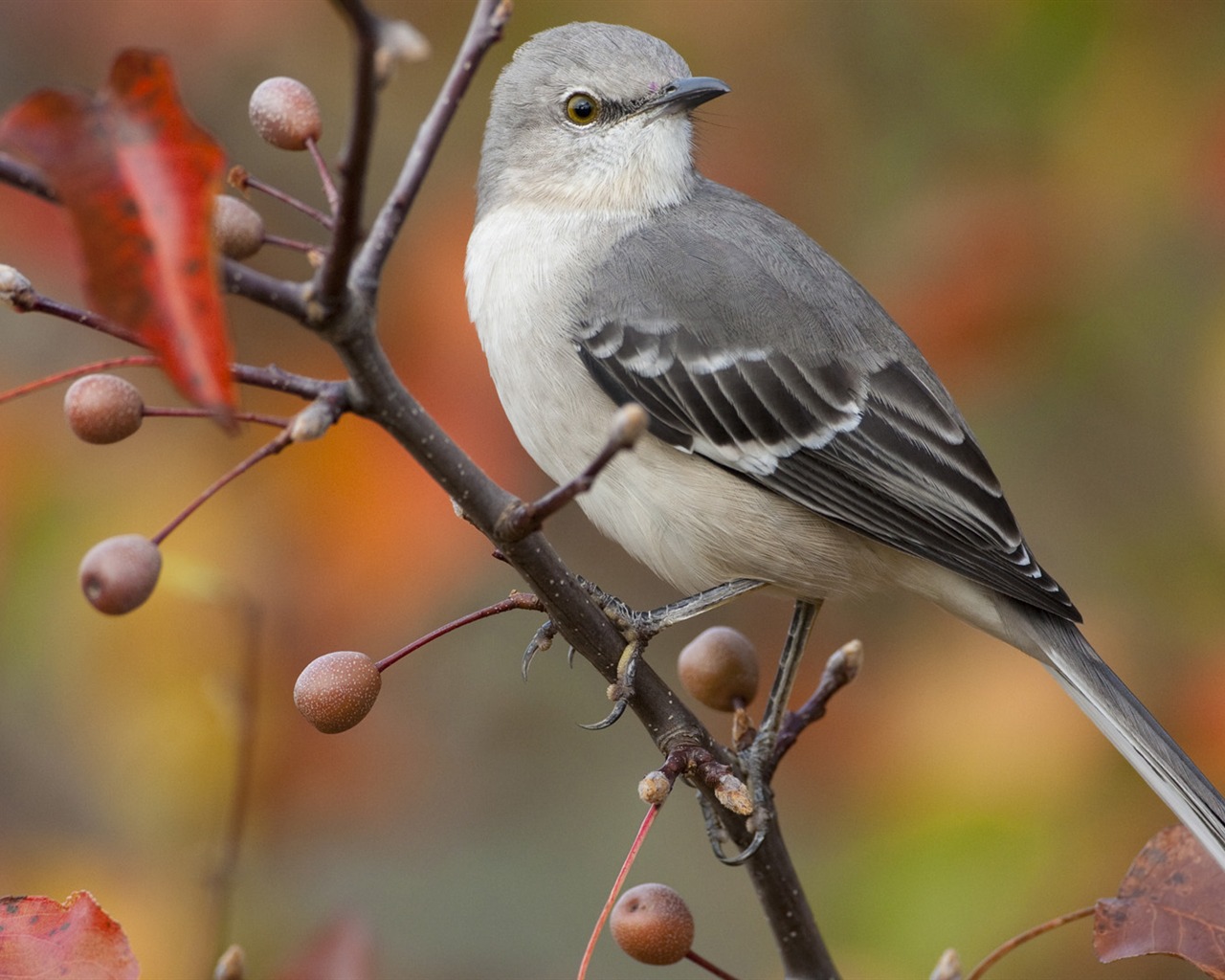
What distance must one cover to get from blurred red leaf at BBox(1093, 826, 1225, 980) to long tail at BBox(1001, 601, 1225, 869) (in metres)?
0.56

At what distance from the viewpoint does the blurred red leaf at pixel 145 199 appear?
3.94 ft

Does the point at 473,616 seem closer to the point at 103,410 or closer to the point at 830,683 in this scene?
the point at 103,410

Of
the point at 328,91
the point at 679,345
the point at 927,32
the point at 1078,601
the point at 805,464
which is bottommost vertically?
the point at 1078,601

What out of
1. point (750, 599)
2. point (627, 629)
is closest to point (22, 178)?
point (627, 629)

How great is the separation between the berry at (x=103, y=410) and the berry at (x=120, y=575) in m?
0.17

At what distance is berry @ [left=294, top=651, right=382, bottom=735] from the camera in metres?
2.04

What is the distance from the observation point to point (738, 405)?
3178mm

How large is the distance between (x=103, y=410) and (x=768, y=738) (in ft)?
5.51

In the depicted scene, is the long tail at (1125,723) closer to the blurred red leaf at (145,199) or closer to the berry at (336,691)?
the berry at (336,691)

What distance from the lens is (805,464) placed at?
127 inches

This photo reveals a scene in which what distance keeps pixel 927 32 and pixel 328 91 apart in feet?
7.04

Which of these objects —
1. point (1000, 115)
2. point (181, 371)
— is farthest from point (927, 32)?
point (181, 371)

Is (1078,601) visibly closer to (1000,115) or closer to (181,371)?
(1000,115)

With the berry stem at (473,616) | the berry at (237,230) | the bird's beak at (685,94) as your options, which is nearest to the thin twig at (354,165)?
the berry at (237,230)
